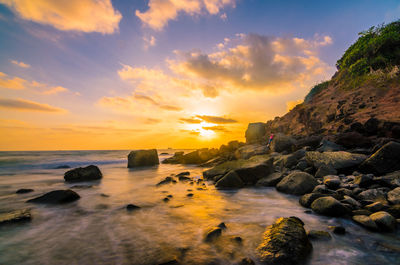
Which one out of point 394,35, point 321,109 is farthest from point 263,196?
point 394,35

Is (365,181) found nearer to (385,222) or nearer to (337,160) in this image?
(337,160)

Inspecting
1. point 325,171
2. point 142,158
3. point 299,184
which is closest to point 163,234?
point 299,184

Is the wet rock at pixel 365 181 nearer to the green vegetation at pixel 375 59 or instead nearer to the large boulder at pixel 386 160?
the large boulder at pixel 386 160

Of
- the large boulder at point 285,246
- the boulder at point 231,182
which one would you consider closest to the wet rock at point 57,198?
the boulder at point 231,182

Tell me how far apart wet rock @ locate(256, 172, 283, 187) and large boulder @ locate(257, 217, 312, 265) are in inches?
182

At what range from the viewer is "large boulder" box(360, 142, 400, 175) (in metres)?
5.81

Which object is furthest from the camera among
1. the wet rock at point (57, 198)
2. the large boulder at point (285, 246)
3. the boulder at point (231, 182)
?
the boulder at point (231, 182)

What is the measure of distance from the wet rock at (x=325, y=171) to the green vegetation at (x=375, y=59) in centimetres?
1742

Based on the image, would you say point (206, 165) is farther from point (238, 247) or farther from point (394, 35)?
point (394, 35)

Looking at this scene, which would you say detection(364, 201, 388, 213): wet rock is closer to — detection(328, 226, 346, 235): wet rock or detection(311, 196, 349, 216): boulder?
detection(311, 196, 349, 216): boulder

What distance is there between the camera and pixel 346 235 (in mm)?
3297

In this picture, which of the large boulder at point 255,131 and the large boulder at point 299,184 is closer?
the large boulder at point 299,184

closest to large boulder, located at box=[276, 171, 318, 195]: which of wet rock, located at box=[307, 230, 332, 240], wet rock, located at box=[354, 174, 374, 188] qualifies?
wet rock, located at box=[354, 174, 374, 188]

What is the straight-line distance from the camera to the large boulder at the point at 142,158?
19.1m
